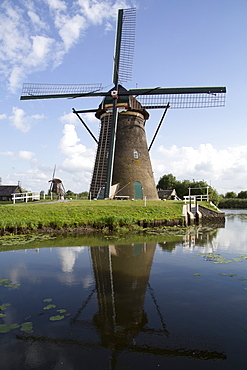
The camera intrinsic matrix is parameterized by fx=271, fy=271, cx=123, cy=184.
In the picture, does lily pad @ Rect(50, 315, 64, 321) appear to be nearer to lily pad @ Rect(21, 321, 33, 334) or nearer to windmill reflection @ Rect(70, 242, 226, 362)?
windmill reflection @ Rect(70, 242, 226, 362)

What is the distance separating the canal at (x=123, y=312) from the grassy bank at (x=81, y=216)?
4562 mm

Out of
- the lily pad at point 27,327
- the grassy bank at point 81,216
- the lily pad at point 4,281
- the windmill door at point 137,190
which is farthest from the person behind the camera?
the windmill door at point 137,190

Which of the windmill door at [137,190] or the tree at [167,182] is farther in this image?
the tree at [167,182]

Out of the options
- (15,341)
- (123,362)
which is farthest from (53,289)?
(123,362)

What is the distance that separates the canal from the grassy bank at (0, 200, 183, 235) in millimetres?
4562

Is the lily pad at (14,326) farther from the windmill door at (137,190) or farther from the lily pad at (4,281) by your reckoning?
the windmill door at (137,190)

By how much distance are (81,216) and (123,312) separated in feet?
35.5

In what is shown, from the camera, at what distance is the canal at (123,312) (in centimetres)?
336

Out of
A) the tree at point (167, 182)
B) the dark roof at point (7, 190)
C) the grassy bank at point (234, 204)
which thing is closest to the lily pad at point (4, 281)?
the dark roof at point (7, 190)

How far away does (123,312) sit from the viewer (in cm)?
456

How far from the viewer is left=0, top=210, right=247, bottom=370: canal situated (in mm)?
3359

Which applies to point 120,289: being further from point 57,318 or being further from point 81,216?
point 81,216

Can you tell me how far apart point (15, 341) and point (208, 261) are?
6.00m

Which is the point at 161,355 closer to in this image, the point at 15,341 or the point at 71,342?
the point at 71,342
